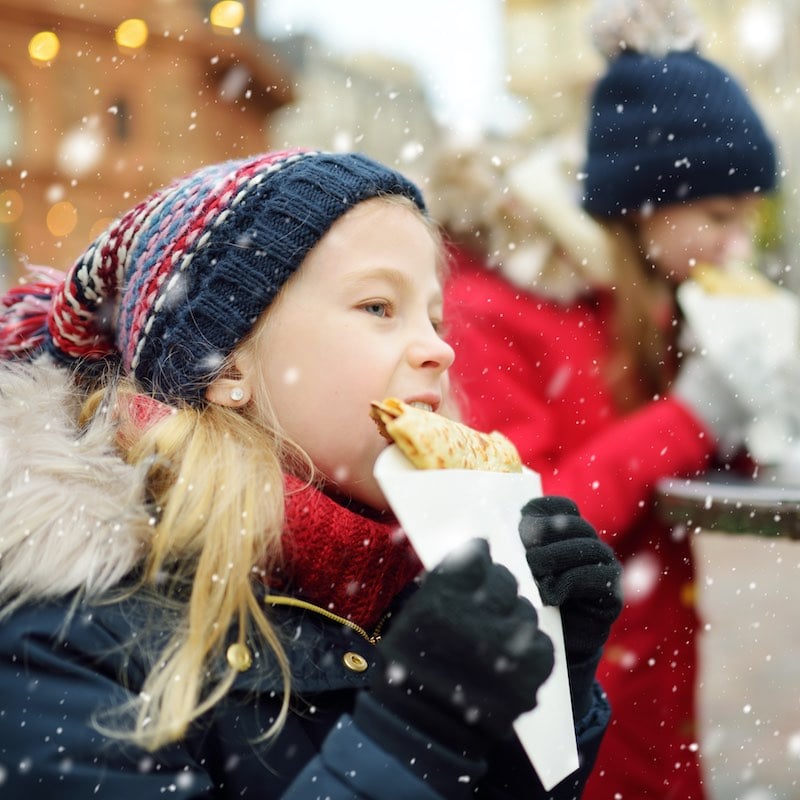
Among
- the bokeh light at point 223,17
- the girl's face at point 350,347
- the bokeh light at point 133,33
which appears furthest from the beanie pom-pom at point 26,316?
the bokeh light at point 133,33

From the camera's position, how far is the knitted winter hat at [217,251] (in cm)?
145

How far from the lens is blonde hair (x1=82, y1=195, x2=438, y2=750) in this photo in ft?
3.94

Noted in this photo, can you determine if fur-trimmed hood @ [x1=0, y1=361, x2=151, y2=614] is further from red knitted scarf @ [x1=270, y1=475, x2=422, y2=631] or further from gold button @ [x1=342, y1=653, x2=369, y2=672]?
gold button @ [x1=342, y1=653, x2=369, y2=672]

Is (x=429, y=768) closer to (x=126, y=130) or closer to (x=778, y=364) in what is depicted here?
(x=778, y=364)

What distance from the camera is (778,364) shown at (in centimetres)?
269

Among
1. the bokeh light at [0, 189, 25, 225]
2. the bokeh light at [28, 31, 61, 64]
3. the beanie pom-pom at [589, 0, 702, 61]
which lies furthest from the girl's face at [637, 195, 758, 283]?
the bokeh light at [28, 31, 61, 64]

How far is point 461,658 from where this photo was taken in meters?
1.10

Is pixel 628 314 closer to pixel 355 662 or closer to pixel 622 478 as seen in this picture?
pixel 622 478

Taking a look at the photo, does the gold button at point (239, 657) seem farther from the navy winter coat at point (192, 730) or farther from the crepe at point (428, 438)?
the crepe at point (428, 438)

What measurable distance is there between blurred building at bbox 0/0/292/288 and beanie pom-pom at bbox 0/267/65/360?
765 cm

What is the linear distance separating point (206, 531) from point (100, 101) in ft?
39.7

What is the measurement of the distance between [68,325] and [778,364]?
77.3 inches

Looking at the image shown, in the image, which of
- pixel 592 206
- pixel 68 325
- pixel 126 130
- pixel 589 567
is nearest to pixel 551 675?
pixel 589 567

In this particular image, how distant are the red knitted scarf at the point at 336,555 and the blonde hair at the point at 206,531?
0.03 m
